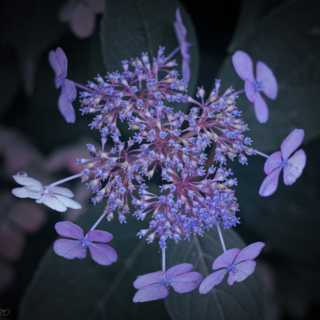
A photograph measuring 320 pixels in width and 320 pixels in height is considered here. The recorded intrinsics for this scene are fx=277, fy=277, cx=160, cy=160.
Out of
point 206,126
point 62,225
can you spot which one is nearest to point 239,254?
point 206,126

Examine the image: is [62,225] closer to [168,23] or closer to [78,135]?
[168,23]

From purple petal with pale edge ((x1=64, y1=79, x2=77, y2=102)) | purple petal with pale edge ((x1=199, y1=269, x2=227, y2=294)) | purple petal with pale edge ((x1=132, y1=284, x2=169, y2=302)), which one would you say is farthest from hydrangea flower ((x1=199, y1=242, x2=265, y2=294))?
purple petal with pale edge ((x1=64, y1=79, x2=77, y2=102))

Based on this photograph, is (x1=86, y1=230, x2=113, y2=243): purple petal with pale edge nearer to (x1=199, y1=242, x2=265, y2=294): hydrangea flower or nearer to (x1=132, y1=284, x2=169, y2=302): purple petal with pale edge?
(x1=132, y1=284, x2=169, y2=302): purple petal with pale edge

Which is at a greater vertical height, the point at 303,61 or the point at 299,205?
the point at 303,61

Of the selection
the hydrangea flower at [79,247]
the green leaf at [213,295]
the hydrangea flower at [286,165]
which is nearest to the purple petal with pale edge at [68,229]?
the hydrangea flower at [79,247]

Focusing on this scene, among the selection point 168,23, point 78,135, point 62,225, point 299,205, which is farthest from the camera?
point 78,135

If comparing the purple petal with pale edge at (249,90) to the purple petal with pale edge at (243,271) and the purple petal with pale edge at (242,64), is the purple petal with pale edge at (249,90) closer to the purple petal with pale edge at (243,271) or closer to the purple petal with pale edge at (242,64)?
the purple petal with pale edge at (242,64)

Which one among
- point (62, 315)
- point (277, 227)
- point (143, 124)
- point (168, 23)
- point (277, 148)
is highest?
point (168, 23)

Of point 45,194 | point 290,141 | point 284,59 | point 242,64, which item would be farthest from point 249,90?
point 45,194

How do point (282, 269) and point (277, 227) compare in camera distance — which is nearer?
point (277, 227)
